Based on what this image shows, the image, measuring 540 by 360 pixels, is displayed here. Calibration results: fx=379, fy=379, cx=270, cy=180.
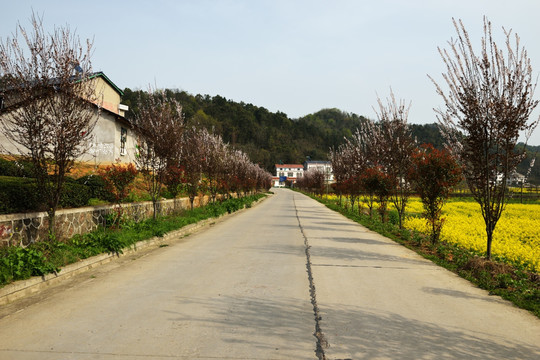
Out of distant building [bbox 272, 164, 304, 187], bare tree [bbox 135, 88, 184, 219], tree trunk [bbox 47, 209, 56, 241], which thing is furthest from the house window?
distant building [bbox 272, 164, 304, 187]

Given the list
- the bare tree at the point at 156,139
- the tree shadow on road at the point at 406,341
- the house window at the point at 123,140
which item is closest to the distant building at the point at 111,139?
the house window at the point at 123,140

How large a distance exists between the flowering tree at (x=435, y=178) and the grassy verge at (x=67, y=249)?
28.8ft

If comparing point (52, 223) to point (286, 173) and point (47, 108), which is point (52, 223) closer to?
point (47, 108)

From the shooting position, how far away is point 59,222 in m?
9.14

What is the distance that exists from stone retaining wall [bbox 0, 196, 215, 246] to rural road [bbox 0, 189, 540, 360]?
5.33 ft

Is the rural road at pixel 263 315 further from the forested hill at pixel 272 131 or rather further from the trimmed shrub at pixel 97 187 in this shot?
the forested hill at pixel 272 131

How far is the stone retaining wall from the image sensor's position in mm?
7590

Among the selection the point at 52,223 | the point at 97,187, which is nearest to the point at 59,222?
the point at 52,223

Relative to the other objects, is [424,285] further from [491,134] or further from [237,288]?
[491,134]

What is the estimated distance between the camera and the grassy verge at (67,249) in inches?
252

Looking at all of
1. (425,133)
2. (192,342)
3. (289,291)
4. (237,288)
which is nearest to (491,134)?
(289,291)

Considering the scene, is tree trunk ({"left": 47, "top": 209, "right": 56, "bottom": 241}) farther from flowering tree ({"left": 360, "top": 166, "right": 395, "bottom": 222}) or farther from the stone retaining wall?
flowering tree ({"left": 360, "top": 166, "right": 395, "bottom": 222})

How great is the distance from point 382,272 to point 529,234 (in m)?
11.9

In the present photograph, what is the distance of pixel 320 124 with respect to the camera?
619 ft
